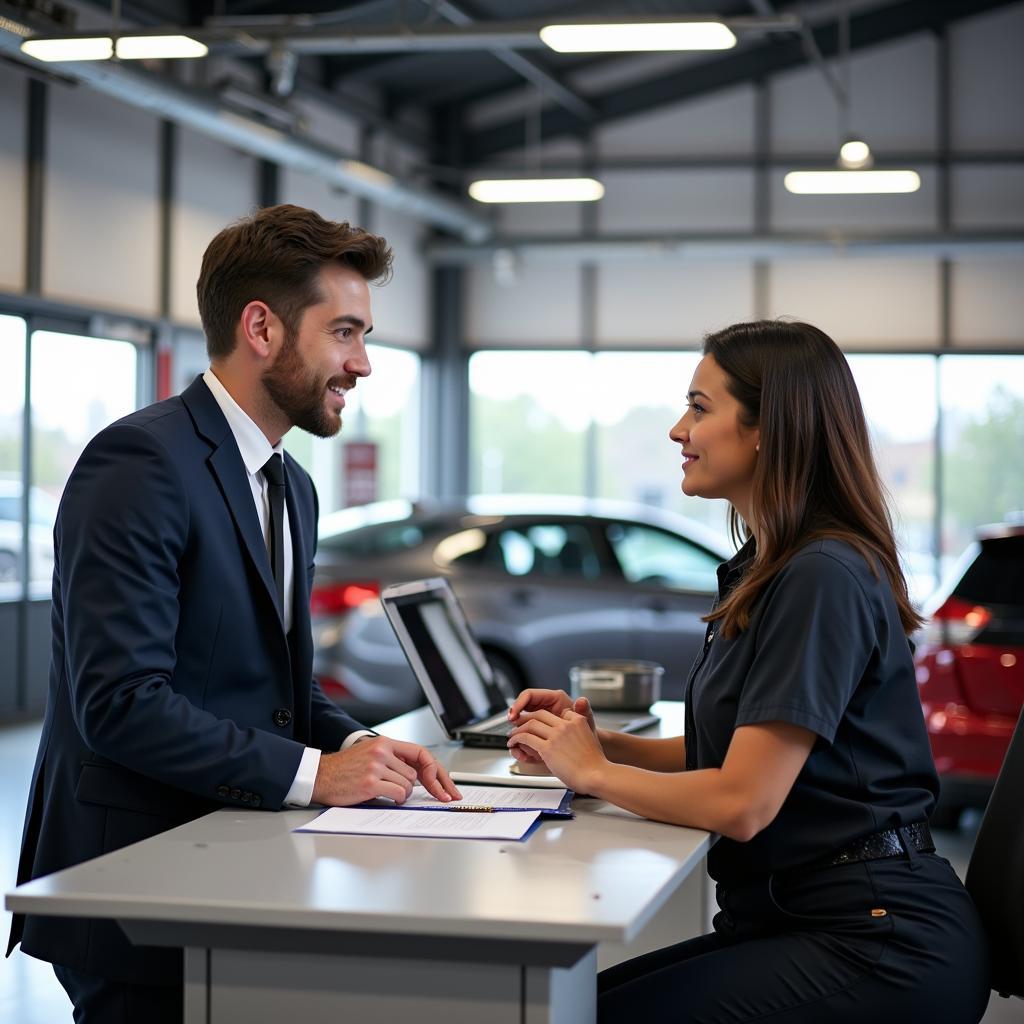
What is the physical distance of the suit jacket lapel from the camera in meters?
2.10

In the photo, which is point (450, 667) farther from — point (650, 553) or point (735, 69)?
point (735, 69)

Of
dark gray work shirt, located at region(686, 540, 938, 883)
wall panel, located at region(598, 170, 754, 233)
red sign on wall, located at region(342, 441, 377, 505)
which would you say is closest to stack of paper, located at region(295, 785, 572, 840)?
dark gray work shirt, located at region(686, 540, 938, 883)

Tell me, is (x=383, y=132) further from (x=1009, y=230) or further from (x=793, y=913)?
(x=793, y=913)

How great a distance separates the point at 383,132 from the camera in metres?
12.1

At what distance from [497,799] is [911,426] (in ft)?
35.8

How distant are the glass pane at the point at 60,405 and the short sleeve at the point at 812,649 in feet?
22.3

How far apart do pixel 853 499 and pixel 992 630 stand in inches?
119

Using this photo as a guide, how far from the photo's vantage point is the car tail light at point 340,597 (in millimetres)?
6664

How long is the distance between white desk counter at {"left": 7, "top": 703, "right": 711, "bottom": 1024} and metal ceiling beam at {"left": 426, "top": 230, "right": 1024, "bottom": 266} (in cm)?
1030

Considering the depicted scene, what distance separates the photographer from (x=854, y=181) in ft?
31.6

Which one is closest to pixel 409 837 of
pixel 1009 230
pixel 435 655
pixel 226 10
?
pixel 435 655

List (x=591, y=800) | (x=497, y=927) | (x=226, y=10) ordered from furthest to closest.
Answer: (x=226, y=10) < (x=591, y=800) < (x=497, y=927)

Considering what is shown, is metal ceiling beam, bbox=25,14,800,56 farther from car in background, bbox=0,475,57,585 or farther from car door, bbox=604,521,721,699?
car in background, bbox=0,475,57,585

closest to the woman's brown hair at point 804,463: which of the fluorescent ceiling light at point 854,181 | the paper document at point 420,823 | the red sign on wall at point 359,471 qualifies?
the paper document at point 420,823
